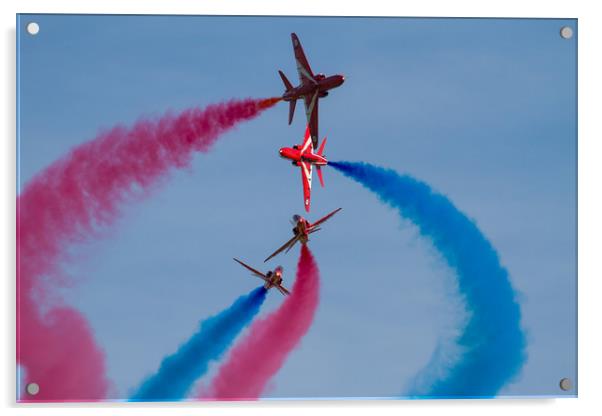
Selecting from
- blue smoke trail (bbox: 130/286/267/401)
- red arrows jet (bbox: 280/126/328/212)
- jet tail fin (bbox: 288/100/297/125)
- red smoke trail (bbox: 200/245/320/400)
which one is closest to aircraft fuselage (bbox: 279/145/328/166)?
red arrows jet (bbox: 280/126/328/212)

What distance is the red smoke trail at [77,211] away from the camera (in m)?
17.6

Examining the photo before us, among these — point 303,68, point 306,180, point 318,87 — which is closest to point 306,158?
point 306,180

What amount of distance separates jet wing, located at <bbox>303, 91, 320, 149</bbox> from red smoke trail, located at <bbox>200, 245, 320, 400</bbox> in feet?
5.45

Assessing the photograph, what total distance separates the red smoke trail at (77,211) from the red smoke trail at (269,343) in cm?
168

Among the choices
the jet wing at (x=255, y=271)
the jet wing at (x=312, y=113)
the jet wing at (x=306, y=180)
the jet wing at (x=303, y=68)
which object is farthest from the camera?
the jet wing at (x=312, y=113)

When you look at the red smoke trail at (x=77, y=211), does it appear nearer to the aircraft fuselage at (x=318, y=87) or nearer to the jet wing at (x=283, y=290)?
the aircraft fuselage at (x=318, y=87)

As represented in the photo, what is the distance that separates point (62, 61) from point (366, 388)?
242 inches

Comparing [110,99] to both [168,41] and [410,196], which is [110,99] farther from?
[410,196]

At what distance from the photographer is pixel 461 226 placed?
18375mm

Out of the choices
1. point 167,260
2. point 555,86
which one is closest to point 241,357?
point 167,260

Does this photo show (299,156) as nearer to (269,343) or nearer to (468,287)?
(269,343)

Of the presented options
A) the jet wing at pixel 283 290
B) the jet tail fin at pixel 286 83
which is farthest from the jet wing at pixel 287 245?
the jet tail fin at pixel 286 83

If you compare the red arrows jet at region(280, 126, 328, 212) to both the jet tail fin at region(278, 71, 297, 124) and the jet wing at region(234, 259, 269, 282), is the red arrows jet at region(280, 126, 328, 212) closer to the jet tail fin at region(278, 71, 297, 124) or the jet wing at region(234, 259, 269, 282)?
the jet tail fin at region(278, 71, 297, 124)

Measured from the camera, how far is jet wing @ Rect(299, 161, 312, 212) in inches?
711
